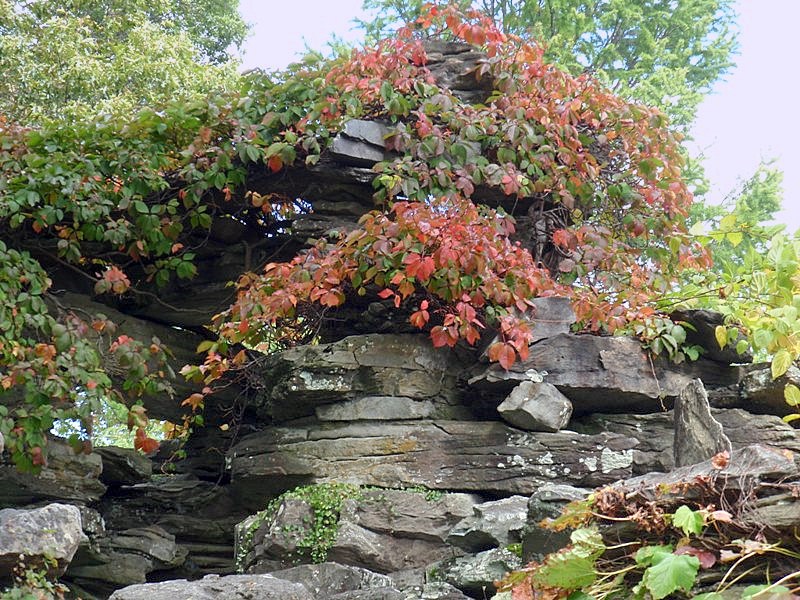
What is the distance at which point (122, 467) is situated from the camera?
6.84 meters

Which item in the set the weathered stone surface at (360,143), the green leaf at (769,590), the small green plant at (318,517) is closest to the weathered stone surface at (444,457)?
the small green plant at (318,517)

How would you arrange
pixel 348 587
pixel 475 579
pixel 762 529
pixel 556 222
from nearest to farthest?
1. pixel 762 529
2. pixel 475 579
3. pixel 348 587
4. pixel 556 222

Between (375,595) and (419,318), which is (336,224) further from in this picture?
(375,595)

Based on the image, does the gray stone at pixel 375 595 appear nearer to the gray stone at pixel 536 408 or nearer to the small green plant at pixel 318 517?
the small green plant at pixel 318 517

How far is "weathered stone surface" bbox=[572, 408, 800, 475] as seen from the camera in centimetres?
539

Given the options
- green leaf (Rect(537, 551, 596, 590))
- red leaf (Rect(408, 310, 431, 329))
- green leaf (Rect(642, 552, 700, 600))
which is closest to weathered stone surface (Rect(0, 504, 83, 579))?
red leaf (Rect(408, 310, 431, 329))

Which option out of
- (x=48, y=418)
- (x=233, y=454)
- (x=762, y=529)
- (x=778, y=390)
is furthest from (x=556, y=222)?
(x=762, y=529)

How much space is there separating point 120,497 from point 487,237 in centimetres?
357

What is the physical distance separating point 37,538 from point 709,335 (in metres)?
4.24

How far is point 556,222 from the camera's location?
681 centimetres

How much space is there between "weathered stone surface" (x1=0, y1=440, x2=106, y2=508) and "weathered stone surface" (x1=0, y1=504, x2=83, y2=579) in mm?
1316

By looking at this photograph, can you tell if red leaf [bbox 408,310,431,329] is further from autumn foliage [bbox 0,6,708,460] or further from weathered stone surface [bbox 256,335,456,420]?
weathered stone surface [bbox 256,335,456,420]

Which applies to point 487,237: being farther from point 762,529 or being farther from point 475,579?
point 762,529

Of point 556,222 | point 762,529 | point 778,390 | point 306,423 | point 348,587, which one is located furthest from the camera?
point 556,222
